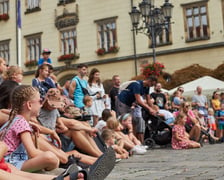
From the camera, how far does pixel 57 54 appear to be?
25.1 meters

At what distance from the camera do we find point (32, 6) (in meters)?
26.6

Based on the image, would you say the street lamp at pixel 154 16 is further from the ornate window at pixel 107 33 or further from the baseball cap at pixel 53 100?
the baseball cap at pixel 53 100

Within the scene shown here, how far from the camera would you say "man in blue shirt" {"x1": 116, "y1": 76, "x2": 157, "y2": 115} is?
891 centimetres

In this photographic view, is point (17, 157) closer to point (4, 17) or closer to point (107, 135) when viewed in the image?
point (107, 135)

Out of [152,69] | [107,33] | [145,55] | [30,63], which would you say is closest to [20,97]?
[152,69]

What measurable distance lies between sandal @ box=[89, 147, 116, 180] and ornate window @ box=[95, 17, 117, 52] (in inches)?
805

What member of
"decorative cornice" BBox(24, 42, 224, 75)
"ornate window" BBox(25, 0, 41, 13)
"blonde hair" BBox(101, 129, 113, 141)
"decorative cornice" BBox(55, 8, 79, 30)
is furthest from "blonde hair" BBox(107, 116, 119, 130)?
"ornate window" BBox(25, 0, 41, 13)

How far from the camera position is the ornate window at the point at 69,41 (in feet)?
81.1

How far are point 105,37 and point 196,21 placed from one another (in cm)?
583

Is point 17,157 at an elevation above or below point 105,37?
below

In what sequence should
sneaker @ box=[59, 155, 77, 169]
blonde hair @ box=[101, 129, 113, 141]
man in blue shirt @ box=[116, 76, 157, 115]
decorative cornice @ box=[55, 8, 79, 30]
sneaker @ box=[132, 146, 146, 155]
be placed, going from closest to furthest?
sneaker @ box=[59, 155, 77, 169], blonde hair @ box=[101, 129, 113, 141], sneaker @ box=[132, 146, 146, 155], man in blue shirt @ box=[116, 76, 157, 115], decorative cornice @ box=[55, 8, 79, 30]

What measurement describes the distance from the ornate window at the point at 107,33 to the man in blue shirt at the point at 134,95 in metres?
14.0

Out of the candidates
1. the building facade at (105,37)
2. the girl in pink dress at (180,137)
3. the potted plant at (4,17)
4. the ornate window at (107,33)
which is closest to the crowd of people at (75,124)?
the girl in pink dress at (180,137)

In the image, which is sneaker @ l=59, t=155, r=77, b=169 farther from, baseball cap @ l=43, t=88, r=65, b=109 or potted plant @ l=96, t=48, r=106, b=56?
potted plant @ l=96, t=48, r=106, b=56
